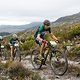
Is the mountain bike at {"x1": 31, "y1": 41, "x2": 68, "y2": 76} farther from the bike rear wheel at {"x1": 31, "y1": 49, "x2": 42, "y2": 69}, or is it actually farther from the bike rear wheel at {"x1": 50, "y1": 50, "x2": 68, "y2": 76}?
the bike rear wheel at {"x1": 31, "y1": 49, "x2": 42, "y2": 69}

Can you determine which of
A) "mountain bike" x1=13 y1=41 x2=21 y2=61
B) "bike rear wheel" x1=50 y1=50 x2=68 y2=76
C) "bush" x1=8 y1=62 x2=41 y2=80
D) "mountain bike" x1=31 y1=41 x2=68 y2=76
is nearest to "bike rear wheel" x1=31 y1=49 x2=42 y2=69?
"mountain bike" x1=31 y1=41 x2=68 y2=76

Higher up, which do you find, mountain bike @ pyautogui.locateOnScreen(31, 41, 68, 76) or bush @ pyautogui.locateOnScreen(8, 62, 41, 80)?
mountain bike @ pyautogui.locateOnScreen(31, 41, 68, 76)

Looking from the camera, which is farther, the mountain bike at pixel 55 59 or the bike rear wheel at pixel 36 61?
the bike rear wheel at pixel 36 61

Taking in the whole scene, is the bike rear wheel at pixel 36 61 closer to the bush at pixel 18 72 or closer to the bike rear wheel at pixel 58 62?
the bike rear wheel at pixel 58 62

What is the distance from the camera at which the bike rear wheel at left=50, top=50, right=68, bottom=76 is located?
1077 cm

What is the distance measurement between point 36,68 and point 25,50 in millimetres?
7436

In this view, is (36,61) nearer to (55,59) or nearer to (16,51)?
(55,59)

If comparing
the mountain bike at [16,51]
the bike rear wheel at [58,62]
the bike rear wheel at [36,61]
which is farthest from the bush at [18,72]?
the mountain bike at [16,51]

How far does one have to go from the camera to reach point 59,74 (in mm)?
10938

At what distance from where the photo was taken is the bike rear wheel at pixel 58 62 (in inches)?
424

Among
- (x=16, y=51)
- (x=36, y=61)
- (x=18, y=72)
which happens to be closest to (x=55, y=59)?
(x=18, y=72)

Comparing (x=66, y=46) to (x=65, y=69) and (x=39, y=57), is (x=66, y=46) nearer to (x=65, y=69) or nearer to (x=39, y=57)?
(x=39, y=57)

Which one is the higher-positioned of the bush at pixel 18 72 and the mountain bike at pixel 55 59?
the mountain bike at pixel 55 59

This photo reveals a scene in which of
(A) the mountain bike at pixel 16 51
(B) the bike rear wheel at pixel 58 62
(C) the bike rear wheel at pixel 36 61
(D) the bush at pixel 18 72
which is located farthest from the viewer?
(A) the mountain bike at pixel 16 51
